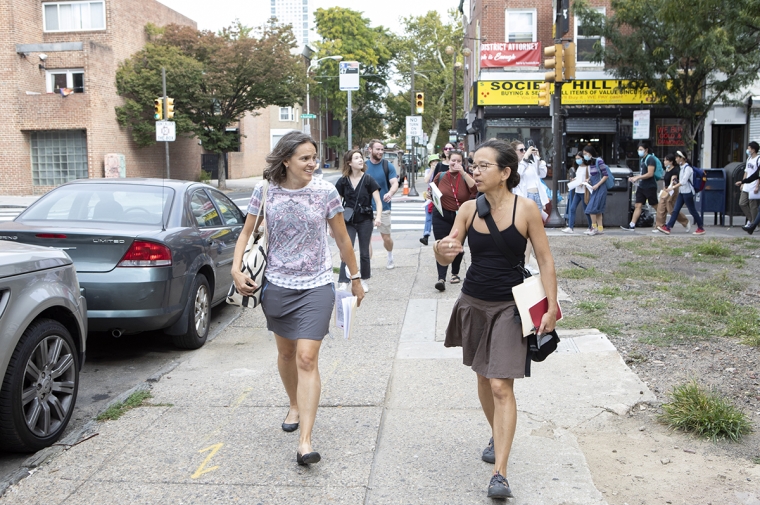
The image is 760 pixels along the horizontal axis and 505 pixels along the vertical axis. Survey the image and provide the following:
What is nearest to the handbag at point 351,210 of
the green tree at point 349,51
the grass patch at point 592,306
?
the grass patch at point 592,306

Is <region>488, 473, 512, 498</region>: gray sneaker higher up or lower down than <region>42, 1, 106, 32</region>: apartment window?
lower down

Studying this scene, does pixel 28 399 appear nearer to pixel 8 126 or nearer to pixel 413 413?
pixel 413 413

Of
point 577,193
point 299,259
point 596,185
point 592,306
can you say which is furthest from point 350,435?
point 577,193

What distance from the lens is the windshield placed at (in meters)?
6.50

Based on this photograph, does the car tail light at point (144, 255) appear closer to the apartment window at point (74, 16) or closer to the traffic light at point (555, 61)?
the traffic light at point (555, 61)

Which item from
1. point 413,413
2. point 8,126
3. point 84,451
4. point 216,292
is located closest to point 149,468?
point 84,451

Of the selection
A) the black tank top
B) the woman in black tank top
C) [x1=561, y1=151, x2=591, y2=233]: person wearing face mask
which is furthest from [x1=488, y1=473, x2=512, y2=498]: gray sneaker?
[x1=561, y1=151, x2=591, y2=233]: person wearing face mask

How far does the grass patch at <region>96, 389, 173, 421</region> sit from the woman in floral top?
1.37m

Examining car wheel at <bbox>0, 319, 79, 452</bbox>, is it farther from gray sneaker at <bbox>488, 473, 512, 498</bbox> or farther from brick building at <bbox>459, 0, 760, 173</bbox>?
brick building at <bbox>459, 0, 760, 173</bbox>

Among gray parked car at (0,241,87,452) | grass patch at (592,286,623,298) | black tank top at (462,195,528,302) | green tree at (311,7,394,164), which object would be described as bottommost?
grass patch at (592,286,623,298)

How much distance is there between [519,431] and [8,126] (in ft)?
107

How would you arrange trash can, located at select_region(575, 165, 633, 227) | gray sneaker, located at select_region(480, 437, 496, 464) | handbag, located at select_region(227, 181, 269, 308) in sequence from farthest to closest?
trash can, located at select_region(575, 165, 633, 227) → handbag, located at select_region(227, 181, 269, 308) → gray sneaker, located at select_region(480, 437, 496, 464)

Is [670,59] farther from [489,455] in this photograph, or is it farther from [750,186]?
[489,455]

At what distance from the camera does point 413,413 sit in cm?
488
